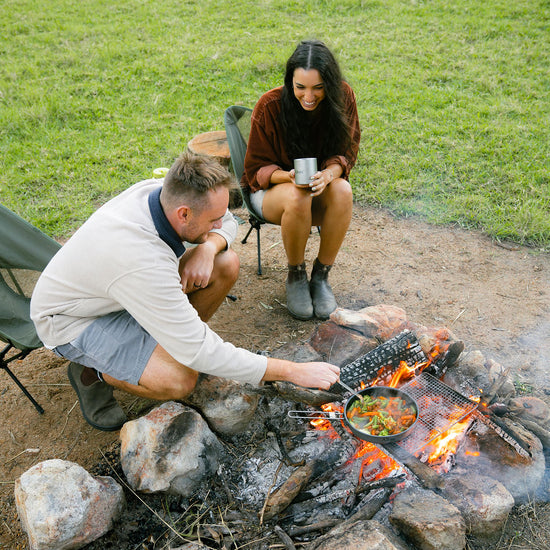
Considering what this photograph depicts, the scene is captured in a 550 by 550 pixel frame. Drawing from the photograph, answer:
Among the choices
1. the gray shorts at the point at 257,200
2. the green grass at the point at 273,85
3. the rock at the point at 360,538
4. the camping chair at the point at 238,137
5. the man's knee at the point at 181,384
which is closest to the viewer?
the rock at the point at 360,538

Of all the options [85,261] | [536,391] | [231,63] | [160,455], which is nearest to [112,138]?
[231,63]

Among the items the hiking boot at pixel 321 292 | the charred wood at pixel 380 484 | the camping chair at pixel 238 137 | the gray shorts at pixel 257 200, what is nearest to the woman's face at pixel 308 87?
the gray shorts at pixel 257 200

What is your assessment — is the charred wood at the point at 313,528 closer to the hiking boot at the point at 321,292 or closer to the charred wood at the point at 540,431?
the charred wood at the point at 540,431

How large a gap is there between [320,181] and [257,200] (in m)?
0.67

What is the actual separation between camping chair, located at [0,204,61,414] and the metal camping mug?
5.31 feet

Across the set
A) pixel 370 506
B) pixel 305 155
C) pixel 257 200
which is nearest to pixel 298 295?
pixel 257 200

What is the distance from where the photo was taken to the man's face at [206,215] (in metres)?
2.14

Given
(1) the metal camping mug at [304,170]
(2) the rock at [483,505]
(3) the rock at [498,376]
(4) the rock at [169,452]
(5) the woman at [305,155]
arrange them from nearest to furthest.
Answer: (2) the rock at [483,505], (4) the rock at [169,452], (3) the rock at [498,376], (1) the metal camping mug at [304,170], (5) the woman at [305,155]

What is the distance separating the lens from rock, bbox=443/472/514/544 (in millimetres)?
2061

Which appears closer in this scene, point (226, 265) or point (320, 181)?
point (226, 265)

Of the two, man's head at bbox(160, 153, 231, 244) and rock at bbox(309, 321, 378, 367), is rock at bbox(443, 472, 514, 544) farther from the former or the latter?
man's head at bbox(160, 153, 231, 244)

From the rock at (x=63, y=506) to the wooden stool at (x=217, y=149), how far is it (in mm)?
2963

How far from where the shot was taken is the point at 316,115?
3.51m

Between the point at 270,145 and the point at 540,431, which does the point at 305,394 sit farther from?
the point at 270,145
